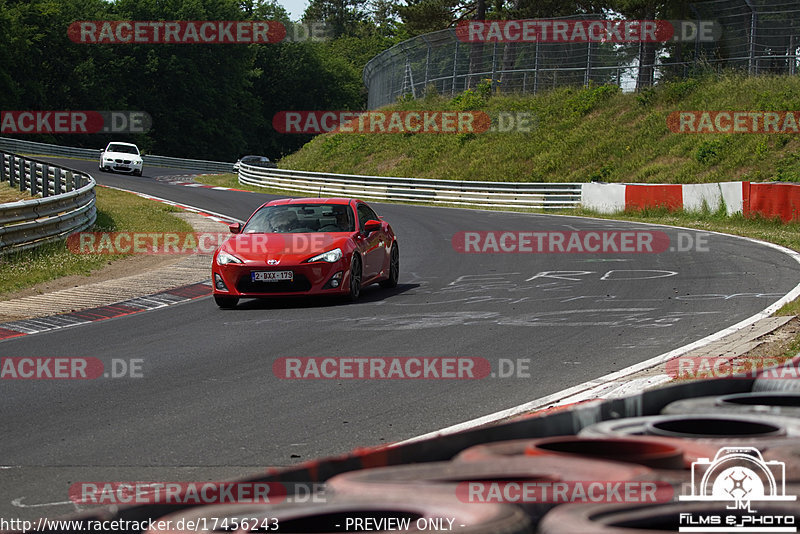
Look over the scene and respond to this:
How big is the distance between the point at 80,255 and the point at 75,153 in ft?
161

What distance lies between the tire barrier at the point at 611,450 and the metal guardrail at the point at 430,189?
3055 centimetres

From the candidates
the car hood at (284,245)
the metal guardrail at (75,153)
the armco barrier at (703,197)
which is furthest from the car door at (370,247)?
the metal guardrail at (75,153)

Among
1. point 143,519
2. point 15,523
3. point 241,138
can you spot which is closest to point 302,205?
point 15,523

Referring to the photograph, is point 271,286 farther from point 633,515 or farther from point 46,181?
point 46,181

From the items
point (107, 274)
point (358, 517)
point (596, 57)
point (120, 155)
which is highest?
point (596, 57)

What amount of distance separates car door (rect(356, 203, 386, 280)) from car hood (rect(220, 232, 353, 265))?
30cm

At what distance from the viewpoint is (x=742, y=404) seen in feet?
13.6

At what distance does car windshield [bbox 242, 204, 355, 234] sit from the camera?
14.0 metres

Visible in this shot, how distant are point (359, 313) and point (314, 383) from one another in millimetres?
4208

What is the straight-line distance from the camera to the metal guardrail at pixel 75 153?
205 feet

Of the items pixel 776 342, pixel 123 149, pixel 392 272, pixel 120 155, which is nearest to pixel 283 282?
pixel 392 272

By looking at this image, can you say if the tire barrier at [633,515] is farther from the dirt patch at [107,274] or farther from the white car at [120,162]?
the white car at [120,162]

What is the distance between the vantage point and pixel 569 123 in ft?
152

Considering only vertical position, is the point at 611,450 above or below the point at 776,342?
above
